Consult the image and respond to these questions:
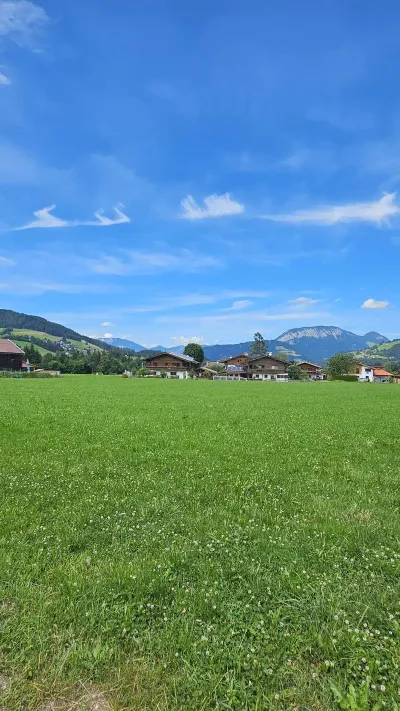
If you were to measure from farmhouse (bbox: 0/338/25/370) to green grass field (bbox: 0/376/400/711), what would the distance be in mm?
113682

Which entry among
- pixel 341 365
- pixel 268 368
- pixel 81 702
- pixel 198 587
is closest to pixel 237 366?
pixel 268 368

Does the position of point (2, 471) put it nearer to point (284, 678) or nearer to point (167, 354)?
point (284, 678)

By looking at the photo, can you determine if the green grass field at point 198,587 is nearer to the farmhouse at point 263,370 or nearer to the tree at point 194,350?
the farmhouse at point 263,370

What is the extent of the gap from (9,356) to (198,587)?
12197 cm

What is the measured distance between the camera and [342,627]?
156 inches

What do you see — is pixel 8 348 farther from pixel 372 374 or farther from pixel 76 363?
pixel 372 374

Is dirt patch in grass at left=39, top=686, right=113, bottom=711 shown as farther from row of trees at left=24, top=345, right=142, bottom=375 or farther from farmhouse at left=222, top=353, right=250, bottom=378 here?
farmhouse at left=222, top=353, right=250, bottom=378

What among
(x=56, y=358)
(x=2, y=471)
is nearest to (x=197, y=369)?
(x=56, y=358)

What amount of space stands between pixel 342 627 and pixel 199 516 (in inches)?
129

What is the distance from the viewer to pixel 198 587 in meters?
4.67

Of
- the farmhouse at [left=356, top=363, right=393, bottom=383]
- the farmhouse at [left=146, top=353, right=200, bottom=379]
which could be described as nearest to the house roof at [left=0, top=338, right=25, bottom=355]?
the farmhouse at [left=146, top=353, right=200, bottom=379]

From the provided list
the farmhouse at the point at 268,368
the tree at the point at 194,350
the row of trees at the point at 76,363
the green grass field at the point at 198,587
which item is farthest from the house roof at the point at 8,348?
the green grass field at the point at 198,587

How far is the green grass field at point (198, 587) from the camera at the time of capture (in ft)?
11.0

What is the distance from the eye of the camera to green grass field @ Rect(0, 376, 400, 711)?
334 cm
